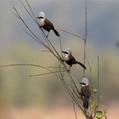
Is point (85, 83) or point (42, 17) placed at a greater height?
point (42, 17)

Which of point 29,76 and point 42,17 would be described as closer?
point 42,17

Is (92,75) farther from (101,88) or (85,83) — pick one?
(85,83)

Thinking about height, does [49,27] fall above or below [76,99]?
above

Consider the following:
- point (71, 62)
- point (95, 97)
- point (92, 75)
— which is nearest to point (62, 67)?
point (71, 62)

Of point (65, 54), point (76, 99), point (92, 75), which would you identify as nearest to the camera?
point (76, 99)

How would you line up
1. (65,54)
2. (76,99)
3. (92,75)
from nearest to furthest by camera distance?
(76,99)
(65,54)
(92,75)

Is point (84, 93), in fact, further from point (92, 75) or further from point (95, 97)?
point (92, 75)

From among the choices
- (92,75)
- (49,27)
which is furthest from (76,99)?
(92,75)

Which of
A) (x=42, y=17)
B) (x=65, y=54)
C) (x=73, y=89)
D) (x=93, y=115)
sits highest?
(x=42, y=17)

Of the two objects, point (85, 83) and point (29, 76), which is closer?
point (85, 83)
